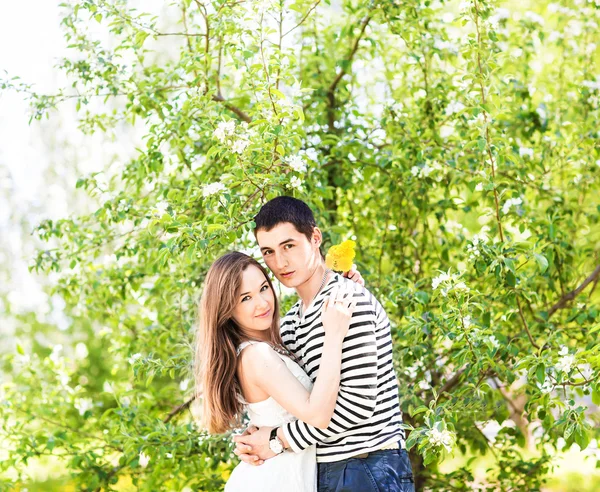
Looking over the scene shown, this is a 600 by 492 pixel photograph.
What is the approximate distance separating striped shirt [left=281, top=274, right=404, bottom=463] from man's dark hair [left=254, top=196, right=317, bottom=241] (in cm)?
19

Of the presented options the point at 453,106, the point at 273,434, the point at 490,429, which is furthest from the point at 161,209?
the point at 490,429

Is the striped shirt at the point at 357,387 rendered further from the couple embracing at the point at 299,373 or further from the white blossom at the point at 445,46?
the white blossom at the point at 445,46

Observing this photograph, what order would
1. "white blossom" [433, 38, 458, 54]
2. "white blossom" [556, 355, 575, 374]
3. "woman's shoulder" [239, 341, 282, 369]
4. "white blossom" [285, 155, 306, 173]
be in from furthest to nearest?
"white blossom" [433, 38, 458, 54] < "white blossom" [285, 155, 306, 173] < "white blossom" [556, 355, 575, 374] < "woman's shoulder" [239, 341, 282, 369]

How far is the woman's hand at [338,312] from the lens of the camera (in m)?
2.12

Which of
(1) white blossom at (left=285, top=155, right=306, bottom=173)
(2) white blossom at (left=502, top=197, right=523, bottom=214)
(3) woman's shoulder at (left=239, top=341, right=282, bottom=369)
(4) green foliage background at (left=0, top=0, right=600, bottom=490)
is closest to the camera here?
(3) woman's shoulder at (left=239, top=341, right=282, bottom=369)

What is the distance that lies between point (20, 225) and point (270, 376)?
7.36 metres

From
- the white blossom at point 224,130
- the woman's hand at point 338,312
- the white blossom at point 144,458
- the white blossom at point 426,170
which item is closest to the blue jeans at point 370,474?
the woman's hand at point 338,312

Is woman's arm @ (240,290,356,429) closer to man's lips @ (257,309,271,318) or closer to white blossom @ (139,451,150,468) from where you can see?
man's lips @ (257,309,271,318)

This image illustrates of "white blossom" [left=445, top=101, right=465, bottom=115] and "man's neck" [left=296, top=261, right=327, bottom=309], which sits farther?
"white blossom" [left=445, top=101, right=465, bottom=115]

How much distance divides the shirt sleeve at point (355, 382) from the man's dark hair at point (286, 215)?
358 millimetres

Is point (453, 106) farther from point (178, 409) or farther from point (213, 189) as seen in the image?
point (178, 409)

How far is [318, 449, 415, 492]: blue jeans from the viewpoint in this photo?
2170 mm

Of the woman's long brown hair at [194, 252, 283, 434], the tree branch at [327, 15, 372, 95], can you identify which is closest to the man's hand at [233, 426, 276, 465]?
the woman's long brown hair at [194, 252, 283, 434]

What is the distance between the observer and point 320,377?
2104mm
